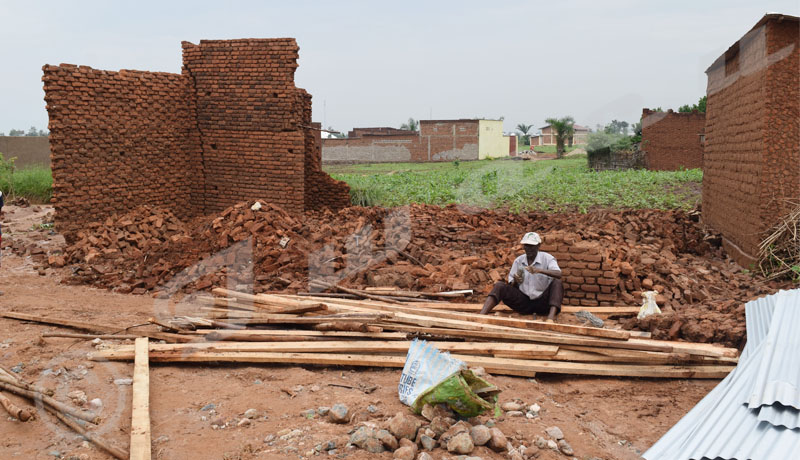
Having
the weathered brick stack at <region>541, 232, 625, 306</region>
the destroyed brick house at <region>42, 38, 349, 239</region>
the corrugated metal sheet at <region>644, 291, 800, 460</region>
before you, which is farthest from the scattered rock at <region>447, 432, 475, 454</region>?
the destroyed brick house at <region>42, 38, 349, 239</region>

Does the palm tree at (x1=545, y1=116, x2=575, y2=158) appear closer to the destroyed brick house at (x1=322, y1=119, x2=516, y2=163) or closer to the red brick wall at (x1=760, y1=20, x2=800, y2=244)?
the destroyed brick house at (x1=322, y1=119, x2=516, y2=163)

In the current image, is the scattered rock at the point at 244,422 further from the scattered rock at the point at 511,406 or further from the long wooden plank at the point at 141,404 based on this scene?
the scattered rock at the point at 511,406

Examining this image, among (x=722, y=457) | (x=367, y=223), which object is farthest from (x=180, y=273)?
(x=722, y=457)

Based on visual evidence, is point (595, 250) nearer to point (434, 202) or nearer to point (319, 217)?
point (319, 217)

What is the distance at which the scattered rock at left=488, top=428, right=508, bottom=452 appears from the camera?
385 cm

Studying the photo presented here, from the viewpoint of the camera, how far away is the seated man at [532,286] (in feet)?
21.7

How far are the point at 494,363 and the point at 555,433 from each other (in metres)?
1.17

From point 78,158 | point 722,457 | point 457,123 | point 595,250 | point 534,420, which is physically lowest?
point 534,420

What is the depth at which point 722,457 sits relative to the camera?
327 centimetres

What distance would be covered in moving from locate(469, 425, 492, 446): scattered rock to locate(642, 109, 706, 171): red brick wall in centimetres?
2419

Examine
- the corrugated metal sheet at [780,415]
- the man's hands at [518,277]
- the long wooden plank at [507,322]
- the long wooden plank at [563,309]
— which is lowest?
the long wooden plank at [563,309]

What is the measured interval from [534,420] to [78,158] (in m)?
10.1

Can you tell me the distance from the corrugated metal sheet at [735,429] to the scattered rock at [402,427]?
145 centimetres

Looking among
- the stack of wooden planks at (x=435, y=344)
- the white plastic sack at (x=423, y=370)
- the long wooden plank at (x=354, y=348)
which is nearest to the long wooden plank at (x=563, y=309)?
the stack of wooden planks at (x=435, y=344)
